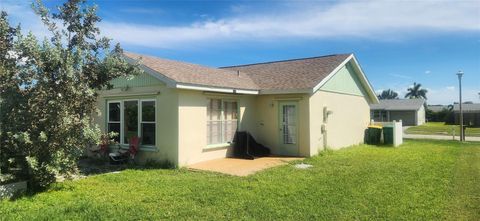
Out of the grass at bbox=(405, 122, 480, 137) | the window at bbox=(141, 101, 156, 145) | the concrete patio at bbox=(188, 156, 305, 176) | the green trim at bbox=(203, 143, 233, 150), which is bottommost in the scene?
Result: the concrete patio at bbox=(188, 156, 305, 176)

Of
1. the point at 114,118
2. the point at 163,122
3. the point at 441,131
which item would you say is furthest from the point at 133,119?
the point at 441,131

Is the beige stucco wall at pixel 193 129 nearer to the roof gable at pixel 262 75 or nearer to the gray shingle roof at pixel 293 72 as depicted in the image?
the roof gable at pixel 262 75

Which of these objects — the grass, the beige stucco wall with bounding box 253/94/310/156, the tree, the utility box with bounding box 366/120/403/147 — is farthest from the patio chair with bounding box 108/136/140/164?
the grass

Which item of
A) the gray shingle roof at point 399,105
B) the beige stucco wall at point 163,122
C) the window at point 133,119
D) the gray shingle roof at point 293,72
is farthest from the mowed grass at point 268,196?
the gray shingle roof at point 399,105

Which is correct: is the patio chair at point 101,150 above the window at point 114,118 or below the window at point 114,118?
below

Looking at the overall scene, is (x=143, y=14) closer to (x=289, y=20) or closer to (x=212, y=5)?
(x=212, y=5)

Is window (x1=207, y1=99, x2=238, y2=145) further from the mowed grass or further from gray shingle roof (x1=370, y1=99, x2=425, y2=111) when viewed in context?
gray shingle roof (x1=370, y1=99, x2=425, y2=111)

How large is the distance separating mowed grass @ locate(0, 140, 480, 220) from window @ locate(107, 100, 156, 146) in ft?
6.11

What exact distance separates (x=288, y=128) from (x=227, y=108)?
2679 millimetres

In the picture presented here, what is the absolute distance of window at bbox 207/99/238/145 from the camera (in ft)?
38.9

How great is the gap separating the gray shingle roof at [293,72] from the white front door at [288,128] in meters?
0.86

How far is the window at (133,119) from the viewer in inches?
436

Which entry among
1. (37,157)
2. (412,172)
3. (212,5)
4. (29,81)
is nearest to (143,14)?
(212,5)

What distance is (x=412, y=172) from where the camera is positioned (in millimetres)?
9594
